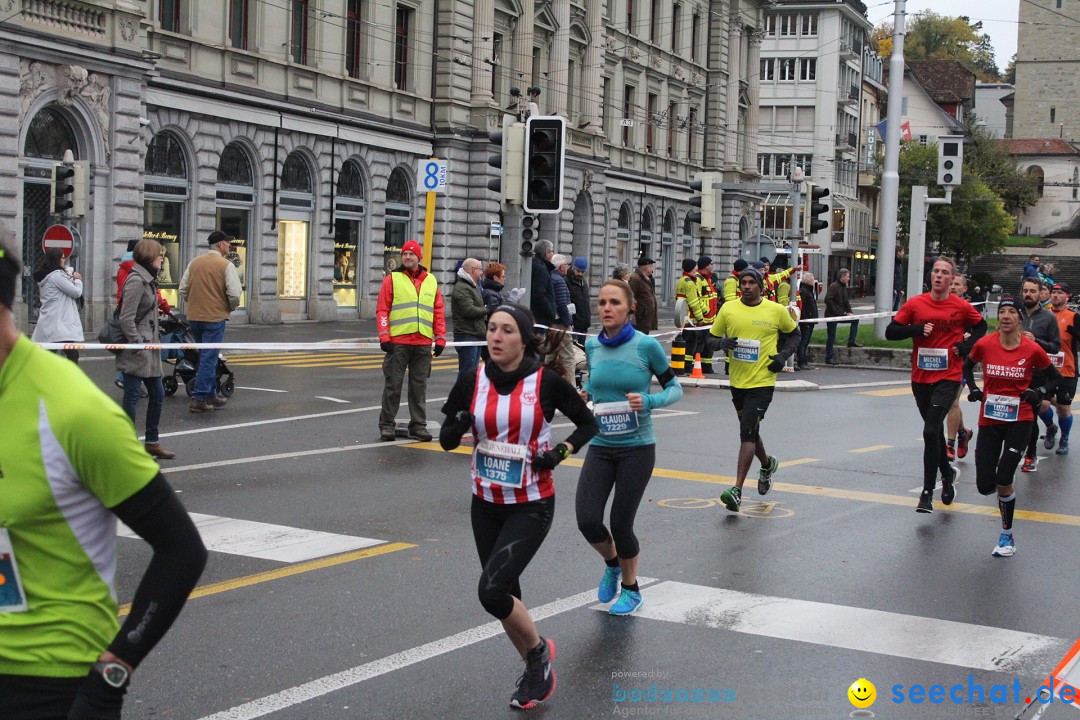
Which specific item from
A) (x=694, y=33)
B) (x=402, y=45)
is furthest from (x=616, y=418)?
(x=694, y=33)

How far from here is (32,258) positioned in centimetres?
2725

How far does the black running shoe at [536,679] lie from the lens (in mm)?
5590

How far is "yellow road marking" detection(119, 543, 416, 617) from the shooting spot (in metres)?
7.39

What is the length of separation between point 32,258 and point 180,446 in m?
16.0

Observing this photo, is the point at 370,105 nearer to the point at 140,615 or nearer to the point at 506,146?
the point at 506,146

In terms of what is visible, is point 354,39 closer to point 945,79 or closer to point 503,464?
point 503,464

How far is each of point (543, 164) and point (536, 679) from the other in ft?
30.9

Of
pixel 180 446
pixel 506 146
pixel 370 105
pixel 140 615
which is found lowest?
pixel 180 446

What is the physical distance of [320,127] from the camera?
3597cm

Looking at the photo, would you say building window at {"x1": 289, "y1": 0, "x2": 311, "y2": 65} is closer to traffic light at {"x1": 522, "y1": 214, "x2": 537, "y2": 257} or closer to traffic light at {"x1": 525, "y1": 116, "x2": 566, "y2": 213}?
traffic light at {"x1": 522, "y1": 214, "x2": 537, "y2": 257}

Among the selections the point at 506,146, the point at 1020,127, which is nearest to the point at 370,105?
the point at 506,146

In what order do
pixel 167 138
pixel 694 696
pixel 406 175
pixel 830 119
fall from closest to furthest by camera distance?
pixel 694 696, pixel 167 138, pixel 406 175, pixel 830 119

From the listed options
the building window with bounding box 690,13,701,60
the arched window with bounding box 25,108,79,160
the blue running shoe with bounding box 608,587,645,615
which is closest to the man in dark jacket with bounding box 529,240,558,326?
the blue running shoe with bounding box 608,587,645,615

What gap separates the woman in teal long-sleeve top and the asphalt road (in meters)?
0.29
